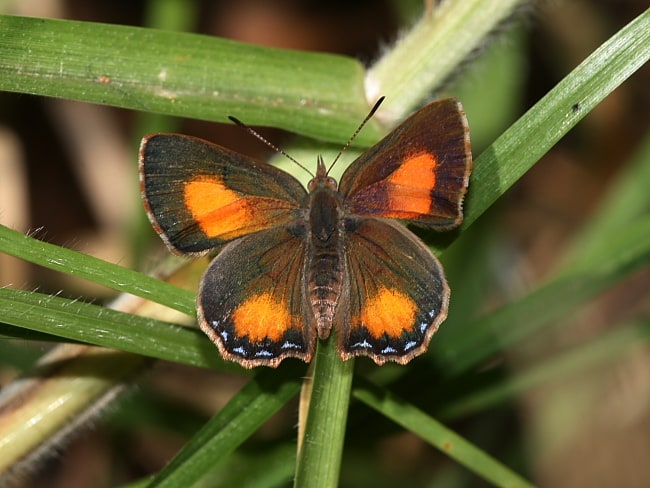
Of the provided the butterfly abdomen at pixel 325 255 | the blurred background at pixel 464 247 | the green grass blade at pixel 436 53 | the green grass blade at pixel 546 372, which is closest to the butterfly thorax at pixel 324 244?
the butterfly abdomen at pixel 325 255

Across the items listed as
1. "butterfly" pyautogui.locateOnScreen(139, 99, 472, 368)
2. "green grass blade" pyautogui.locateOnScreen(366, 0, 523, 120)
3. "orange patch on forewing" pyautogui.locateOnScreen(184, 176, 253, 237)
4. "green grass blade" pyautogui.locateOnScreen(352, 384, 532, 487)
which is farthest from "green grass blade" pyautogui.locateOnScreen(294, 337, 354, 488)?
"green grass blade" pyautogui.locateOnScreen(366, 0, 523, 120)

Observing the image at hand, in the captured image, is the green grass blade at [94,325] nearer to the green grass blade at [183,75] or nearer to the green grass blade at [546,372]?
the green grass blade at [183,75]

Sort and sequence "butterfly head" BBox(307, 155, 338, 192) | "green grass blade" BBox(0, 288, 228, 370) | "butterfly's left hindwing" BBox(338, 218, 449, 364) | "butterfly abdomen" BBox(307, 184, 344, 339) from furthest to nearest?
1. "butterfly head" BBox(307, 155, 338, 192)
2. "butterfly abdomen" BBox(307, 184, 344, 339)
3. "butterfly's left hindwing" BBox(338, 218, 449, 364)
4. "green grass blade" BBox(0, 288, 228, 370)

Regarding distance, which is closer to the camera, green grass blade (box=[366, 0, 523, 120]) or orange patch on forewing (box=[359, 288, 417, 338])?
orange patch on forewing (box=[359, 288, 417, 338])

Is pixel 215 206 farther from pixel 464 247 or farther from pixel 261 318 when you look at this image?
pixel 464 247

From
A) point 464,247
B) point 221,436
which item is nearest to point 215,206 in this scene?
point 221,436

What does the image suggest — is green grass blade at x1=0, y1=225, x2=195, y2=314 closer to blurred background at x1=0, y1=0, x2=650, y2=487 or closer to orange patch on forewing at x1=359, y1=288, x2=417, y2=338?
orange patch on forewing at x1=359, y1=288, x2=417, y2=338

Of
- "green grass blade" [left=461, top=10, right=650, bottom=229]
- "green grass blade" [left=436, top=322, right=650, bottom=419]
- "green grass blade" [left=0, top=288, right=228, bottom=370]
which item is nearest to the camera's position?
"green grass blade" [left=0, top=288, right=228, bottom=370]
